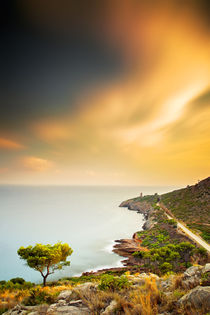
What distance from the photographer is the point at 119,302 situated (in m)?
5.38

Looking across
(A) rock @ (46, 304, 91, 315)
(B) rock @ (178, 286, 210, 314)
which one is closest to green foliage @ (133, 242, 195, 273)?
(A) rock @ (46, 304, 91, 315)

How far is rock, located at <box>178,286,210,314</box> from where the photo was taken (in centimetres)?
→ 411

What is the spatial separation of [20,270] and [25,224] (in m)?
33.6

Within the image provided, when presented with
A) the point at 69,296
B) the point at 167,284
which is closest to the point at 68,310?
the point at 69,296

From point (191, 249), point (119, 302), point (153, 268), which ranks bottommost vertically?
point (153, 268)

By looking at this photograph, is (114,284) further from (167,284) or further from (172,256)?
(172,256)

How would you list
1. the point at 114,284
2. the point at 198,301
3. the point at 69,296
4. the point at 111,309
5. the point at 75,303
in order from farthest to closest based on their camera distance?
the point at 69,296 → the point at 114,284 → the point at 75,303 → the point at 111,309 → the point at 198,301

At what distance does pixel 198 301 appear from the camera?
4340 mm

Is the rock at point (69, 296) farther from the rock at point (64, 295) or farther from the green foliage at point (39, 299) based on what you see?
the green foliage at point (39, 299)

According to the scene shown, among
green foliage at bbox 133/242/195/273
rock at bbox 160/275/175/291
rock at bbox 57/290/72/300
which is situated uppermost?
rock at bbox 160/275/175/291

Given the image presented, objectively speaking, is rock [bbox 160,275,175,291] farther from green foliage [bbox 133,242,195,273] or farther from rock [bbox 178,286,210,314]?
green foliage [bbox 133,242,195,273]

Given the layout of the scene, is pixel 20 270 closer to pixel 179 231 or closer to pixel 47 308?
pixel 47 308

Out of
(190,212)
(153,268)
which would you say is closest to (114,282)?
(153,268)

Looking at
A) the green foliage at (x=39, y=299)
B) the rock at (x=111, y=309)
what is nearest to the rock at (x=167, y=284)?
the rock at (x=111, y=309)
